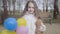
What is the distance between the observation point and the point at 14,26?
1928 mm

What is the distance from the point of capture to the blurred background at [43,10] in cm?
733

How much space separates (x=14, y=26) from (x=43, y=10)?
5648 millimetres

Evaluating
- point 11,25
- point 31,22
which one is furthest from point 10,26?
point 31,22

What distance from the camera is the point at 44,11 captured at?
24.6 feet

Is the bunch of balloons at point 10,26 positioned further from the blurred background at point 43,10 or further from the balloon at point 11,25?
the blurred background at point 43,10

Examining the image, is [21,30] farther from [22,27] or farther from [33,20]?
[33,20]

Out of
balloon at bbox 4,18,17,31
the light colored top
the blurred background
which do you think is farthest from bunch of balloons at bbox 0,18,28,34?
the blurred background

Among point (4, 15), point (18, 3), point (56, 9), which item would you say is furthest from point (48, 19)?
point (4, 15)

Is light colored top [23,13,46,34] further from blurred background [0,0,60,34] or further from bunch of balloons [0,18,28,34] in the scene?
blurred background [0,0,60,34]

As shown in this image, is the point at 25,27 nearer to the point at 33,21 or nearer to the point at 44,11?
the point at 33,21

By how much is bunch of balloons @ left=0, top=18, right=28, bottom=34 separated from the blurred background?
508 centimetres

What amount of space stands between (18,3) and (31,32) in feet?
17.8

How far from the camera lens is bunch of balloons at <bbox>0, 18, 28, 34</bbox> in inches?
75.9

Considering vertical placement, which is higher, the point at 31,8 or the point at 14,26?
the point at 31,8
